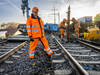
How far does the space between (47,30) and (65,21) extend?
38.1ft

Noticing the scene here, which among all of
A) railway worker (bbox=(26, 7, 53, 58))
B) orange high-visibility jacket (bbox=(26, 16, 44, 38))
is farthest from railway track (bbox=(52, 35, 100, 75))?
orange high-visibility jacket (bbox=(26, 16, 44, 38))

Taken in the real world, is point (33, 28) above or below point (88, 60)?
above

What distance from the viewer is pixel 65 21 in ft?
21.7

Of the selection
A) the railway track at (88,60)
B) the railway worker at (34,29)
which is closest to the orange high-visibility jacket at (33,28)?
the railway worker at (34,29)

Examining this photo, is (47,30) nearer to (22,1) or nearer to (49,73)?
(22,1)

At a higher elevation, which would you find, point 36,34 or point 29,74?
point 36,34

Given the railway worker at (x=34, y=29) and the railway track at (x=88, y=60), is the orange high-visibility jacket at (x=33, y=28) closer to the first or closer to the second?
the railway worker at (x=34, y=29)

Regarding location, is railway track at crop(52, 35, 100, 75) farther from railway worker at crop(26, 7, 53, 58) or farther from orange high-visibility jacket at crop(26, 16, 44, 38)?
orange high-visibility jacket at crop(26, 16, 44, 38)

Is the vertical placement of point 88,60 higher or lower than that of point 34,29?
lower

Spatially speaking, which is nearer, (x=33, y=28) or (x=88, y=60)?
(x=88, y=60)

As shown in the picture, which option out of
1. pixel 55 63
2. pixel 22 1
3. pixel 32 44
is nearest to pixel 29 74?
pixel 55 63

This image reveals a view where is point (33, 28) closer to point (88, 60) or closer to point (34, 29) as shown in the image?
point (34, 29)

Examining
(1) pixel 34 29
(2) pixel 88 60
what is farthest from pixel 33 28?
(2) pixel 88 60

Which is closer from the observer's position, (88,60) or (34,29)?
(88,60)
